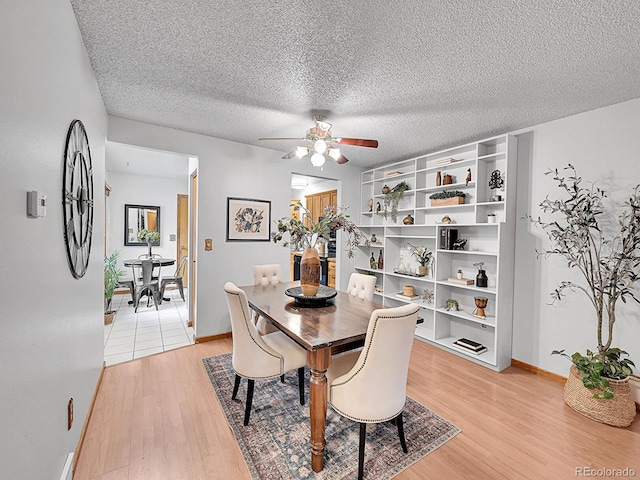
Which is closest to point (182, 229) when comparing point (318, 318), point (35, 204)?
point (318, 318)

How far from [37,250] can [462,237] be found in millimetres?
3939

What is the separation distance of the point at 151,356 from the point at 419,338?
3.31 metres

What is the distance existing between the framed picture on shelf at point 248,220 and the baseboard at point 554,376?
11.1 feet

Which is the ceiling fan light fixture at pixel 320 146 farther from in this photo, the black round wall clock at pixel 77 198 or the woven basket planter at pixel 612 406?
the woven basket planter at pixel 612 406

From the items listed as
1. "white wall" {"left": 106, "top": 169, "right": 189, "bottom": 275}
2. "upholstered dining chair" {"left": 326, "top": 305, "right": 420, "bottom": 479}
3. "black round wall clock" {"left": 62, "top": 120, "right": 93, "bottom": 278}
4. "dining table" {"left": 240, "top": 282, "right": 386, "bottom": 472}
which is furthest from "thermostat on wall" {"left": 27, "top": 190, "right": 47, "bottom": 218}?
"white wall" {"left": 106, "top": 169, "right": 189, "bottom": 275}

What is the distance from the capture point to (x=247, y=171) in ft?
12.7

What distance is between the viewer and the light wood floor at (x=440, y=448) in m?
1.71

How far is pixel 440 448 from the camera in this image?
187 cm

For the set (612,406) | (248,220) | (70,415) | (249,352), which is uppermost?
(248,220)

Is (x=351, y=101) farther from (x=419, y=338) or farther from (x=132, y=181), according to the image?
(x=132, y=181)

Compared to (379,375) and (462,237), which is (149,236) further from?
(462,237)

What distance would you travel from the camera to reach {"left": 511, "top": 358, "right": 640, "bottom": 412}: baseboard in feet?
7.74

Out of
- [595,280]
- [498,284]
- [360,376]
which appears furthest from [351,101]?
[595,280]

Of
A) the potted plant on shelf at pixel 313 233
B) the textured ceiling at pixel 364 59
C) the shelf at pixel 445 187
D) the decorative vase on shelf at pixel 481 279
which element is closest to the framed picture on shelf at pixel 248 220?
the textured ceiling at pixel 364 59
